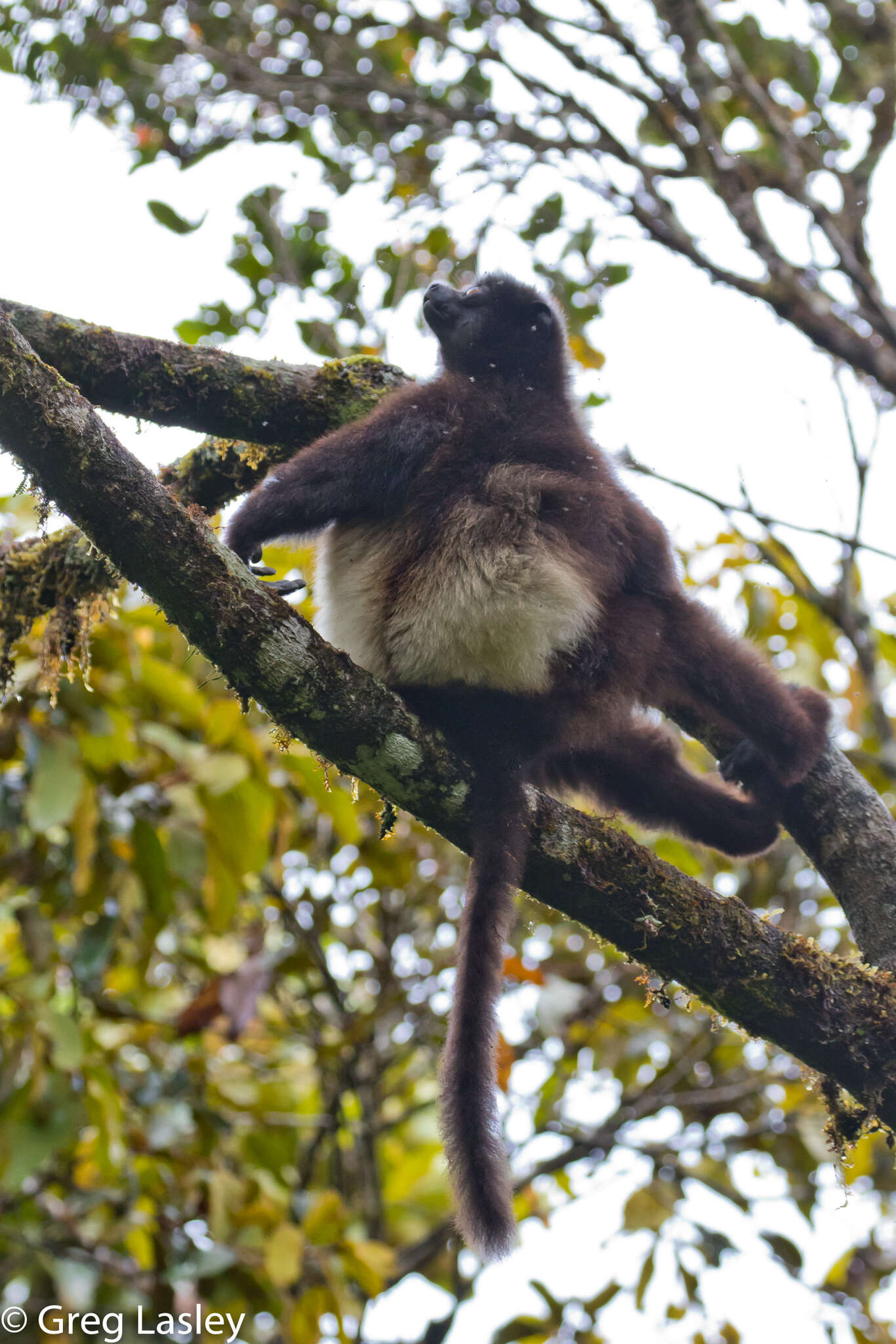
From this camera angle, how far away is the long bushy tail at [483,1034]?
225cm

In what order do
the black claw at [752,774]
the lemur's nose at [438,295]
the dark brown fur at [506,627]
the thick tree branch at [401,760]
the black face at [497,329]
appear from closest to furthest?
the thick tree branch at [401,760] → the dark brown fur at [506,627] → the black claw at [752,774] → the black face at [497,329] → the lemur's nose at [438,295]

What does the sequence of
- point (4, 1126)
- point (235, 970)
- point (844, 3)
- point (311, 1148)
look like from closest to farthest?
point (4, 1126)
point (235, 970)
point (311, 1148)
point (844, 3)

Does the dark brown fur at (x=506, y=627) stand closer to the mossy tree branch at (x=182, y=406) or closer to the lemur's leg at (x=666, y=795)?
the lemur's leg at (x=666, y=795)

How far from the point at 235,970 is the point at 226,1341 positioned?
1230mm

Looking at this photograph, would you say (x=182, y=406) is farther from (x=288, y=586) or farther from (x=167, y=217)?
(x=167, y=217)

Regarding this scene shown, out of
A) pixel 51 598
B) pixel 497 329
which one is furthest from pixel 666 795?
pixel 51 598

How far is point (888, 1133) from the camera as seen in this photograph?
285 cm

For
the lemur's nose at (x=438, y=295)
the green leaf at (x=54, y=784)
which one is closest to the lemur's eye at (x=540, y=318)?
the lemur's nose at (x=438, y=295)

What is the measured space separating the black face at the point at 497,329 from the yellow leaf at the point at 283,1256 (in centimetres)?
301

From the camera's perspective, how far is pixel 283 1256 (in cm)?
343

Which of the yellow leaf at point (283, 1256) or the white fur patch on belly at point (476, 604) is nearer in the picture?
the white fur patch on belly at point (476, 604)

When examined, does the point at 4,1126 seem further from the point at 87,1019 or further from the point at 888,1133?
the point at 888,1133

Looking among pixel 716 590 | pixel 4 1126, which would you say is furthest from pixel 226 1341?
pixel 716 590

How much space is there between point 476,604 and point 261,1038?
344 cm
